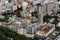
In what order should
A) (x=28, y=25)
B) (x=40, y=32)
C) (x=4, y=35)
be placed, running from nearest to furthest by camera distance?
(x=4, y=35) < (x=40, y=32) < (x=28, y=25)

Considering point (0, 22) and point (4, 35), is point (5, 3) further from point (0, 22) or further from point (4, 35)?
point (4, 35)

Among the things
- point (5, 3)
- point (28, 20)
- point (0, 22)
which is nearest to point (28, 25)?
point (28, 20)

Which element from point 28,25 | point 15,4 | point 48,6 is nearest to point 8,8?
point 15,4

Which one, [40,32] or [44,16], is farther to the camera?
[44,16]

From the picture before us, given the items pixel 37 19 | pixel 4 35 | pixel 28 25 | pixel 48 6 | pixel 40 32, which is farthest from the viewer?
pixel 48 6

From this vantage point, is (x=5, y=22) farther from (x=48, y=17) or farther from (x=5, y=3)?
(x=5, y=3)

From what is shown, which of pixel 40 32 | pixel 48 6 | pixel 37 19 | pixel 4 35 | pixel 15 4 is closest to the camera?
pixel 4 35

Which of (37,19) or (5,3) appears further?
(5,3)

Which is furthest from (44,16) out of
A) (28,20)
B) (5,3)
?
(5,3)
